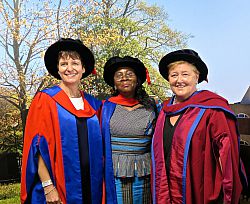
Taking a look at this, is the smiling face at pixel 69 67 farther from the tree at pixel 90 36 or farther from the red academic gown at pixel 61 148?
the tree at pixel 90 36

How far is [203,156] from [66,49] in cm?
109

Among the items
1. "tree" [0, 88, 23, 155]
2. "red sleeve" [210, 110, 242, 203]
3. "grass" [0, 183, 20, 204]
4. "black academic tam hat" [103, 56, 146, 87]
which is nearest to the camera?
"red sleeve" [210, 110, 242, 203]

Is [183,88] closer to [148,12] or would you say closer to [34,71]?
[34,71]

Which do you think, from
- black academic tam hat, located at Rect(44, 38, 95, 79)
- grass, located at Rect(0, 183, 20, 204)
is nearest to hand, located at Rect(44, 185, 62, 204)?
black academic tam hat, located at Rect(44, 38, 95, 79)

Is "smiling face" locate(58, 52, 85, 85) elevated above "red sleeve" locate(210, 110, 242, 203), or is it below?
above

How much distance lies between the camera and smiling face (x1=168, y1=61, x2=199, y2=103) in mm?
1886

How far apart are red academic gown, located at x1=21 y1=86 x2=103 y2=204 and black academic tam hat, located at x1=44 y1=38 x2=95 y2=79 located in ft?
0.66

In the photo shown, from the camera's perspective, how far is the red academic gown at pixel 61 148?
6.28ft

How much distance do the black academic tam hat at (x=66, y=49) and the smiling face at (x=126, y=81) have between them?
0.20 meters

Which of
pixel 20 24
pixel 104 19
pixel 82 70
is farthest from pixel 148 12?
pixel 82 70

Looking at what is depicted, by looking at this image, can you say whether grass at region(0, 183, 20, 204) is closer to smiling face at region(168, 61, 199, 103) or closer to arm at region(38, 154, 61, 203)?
arm at region(38, 154, 61, 203)

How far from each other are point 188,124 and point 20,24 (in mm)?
4967

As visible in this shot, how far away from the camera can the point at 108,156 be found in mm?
2086

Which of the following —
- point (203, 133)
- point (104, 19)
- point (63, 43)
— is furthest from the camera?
point (104, 19)
